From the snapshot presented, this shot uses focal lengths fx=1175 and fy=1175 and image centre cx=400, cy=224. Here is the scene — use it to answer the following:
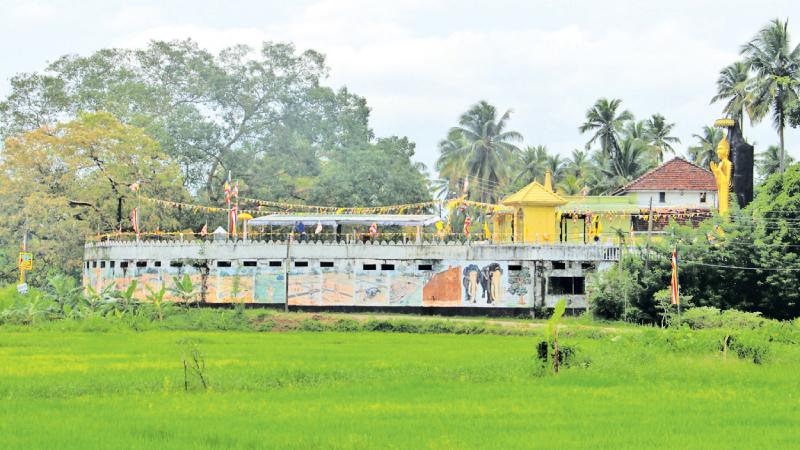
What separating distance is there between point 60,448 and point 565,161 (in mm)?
65419

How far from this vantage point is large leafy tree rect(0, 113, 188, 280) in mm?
58219

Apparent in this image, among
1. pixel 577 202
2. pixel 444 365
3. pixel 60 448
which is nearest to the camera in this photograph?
pixel 60 448

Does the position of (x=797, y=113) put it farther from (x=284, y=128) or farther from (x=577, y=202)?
(x=284, y=128)

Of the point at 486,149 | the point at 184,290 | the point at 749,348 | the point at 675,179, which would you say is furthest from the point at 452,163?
the point at 749,348

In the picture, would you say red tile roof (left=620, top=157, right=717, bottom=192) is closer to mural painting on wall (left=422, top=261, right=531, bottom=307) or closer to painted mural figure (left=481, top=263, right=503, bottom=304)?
mural painting on wall (left=422, top=261, right=531, bottom=307)

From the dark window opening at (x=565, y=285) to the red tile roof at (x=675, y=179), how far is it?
28.0 ft

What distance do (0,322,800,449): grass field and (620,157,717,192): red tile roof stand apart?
2581 centimetres

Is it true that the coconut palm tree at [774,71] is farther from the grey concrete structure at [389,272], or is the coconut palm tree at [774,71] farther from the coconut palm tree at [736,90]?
the grey concrete structure at [389,272]

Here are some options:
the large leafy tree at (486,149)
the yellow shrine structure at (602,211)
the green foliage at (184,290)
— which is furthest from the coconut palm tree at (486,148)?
the green foliage at (184,290)

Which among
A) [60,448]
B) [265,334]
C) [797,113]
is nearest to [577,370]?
[60,448]

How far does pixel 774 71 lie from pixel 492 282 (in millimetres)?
18854

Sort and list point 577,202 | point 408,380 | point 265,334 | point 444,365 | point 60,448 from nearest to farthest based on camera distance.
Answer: point 60,448 < point 408,380 < point 444,365 < point 265,334 < point 577,202

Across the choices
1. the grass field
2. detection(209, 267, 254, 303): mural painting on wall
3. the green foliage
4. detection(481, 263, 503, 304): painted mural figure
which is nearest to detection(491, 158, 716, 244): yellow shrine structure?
detection(481, 263, 503, 304): painted mural figure

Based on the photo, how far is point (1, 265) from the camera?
224ft
